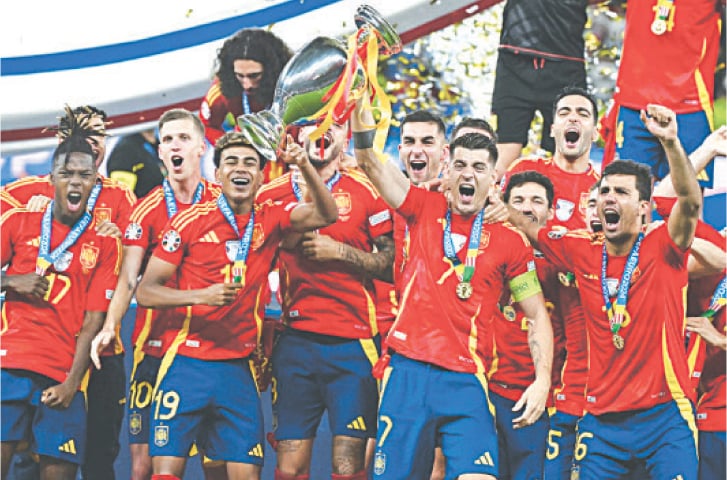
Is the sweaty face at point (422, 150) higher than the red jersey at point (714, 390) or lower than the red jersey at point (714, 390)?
higher

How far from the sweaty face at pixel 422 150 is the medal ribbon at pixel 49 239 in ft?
5.80

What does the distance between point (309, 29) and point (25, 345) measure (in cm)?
317

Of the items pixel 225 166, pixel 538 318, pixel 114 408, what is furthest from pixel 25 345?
pixel 538 318

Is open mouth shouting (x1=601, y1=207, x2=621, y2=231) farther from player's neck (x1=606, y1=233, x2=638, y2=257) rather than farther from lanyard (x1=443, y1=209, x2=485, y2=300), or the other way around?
lanyard (x1=443, y1=209, x2=485, y2=300)

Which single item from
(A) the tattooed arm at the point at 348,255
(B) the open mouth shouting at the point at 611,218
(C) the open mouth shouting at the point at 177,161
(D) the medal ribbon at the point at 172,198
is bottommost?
(A) the tattooed arm at the point at 348,255

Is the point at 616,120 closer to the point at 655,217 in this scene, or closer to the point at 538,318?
the point at 655,217

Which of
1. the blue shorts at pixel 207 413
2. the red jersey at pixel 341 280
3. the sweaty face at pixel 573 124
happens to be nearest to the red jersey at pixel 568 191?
the sweaty face at pixel 573 124

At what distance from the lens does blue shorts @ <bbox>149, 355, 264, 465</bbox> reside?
7.04m

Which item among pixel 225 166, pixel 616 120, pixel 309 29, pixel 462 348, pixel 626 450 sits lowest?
pixel 626 450

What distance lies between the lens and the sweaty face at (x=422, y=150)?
7.72 m

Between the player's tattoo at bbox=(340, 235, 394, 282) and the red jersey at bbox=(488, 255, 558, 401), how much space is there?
66 cm

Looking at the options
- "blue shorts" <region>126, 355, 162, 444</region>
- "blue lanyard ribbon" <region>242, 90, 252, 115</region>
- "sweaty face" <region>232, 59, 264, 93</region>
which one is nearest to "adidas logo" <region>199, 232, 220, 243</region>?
"blue shorts" <region>126, 355, 162, 444</region>

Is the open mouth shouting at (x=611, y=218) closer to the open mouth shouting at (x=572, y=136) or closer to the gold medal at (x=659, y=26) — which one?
the open mouth shouting at (x=572, y=136)

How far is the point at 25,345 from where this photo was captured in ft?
24.4
